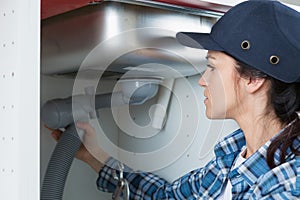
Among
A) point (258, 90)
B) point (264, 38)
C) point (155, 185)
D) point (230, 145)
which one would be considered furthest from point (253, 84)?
point (155, 185)

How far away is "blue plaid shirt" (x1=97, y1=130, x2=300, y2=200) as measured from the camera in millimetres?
1285

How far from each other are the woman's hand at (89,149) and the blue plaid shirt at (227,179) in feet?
0.10

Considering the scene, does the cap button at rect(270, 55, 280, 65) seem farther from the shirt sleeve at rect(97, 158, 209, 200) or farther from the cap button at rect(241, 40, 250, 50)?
the shirt sleeve at rect(97, 158, 209, 200)

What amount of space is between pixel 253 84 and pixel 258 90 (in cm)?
3

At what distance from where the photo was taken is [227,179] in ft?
5.13

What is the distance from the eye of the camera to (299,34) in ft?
4.34

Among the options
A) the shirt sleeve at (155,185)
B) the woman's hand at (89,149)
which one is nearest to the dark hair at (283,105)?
the shirt sleeve at (155,185)

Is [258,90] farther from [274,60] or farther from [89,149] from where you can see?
[89,149]

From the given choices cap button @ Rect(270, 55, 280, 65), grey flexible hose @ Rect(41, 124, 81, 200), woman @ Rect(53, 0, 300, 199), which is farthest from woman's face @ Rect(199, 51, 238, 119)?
grey flexible hose @ Rect(41, 124, 81, 200)

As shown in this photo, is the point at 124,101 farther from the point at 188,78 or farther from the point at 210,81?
the point at 210,81

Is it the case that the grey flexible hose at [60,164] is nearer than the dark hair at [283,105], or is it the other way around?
the dark hair at [283,105]

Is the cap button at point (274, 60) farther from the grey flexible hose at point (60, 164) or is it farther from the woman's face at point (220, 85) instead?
the grey flexible hose at point (60, 164)

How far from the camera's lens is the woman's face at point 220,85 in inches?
54.8
